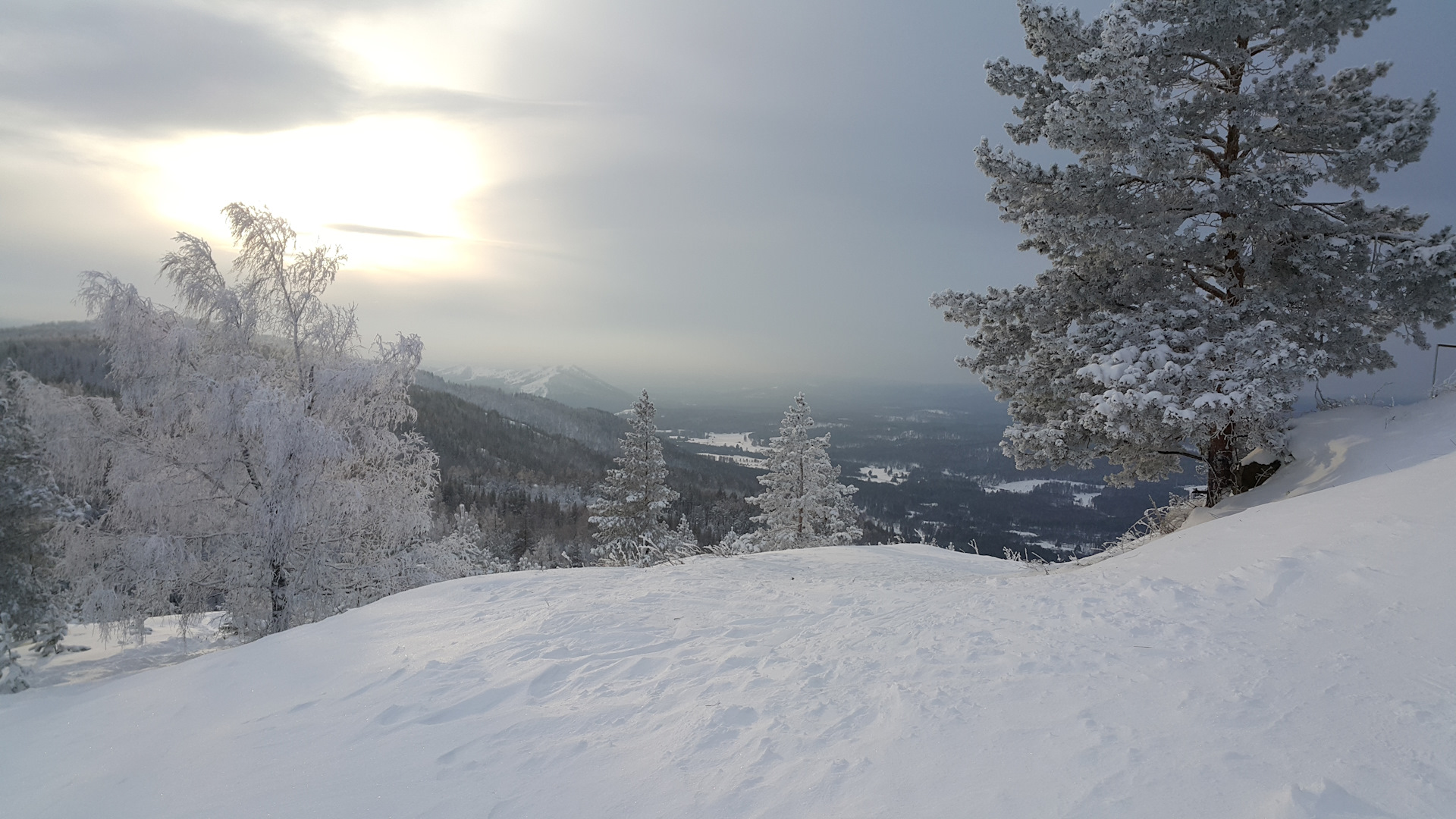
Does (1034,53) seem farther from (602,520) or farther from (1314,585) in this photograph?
(602,520)

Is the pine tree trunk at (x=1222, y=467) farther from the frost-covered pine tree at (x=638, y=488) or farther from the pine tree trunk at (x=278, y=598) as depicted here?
the frost-covered pine tree at (x=638, y=488)

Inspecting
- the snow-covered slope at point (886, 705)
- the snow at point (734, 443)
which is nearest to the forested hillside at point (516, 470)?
the snow at point (734, 443)

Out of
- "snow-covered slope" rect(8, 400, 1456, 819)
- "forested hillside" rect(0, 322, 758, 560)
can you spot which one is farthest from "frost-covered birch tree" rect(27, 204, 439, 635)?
"forested hillside" rect(0, 322, 758, 560)

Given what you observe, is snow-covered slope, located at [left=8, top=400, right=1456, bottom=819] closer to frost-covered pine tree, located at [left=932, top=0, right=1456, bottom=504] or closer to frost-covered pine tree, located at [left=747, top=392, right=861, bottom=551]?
frost-covered pine tree, located at [left=932, top=0, right=1456, bottom=504]

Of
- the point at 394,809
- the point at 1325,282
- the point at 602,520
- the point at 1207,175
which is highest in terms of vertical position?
the point at 1207,175

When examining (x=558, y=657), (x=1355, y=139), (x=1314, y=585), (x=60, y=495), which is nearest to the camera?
(x=1314, y=585)

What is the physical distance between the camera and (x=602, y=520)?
28.0 meters

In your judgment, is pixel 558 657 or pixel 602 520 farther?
pixel 602 520

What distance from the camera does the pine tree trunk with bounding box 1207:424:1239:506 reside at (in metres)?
8.48

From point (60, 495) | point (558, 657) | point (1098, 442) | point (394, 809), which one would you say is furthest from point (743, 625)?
point (60, 495)

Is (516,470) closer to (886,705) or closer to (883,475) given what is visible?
(883,475)

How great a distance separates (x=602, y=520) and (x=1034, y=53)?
23604mm

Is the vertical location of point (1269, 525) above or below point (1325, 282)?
below

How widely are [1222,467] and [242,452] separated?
15.5m
